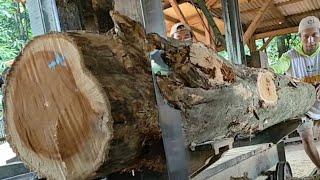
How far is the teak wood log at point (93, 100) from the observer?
53.7 inches

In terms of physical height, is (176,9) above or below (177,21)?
above

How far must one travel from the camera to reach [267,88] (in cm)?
292

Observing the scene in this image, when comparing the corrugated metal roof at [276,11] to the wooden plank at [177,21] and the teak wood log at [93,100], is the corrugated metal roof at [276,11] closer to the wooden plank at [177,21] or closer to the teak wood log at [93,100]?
the wooden plank at [177,21]

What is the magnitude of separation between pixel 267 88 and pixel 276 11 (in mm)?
8177

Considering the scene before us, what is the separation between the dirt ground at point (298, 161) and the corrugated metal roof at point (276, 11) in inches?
146

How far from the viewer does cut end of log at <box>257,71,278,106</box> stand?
276cm

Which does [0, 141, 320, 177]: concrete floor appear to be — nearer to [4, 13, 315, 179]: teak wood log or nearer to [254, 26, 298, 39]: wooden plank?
[4, 13, 315, 179]: teak wood log

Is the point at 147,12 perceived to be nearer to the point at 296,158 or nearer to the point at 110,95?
the point at 110,95

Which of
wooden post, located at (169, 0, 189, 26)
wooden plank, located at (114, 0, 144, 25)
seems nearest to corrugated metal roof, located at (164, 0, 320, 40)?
wooden post, located at (169, 0, 189, 26)

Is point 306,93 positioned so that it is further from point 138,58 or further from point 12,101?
point 12,101

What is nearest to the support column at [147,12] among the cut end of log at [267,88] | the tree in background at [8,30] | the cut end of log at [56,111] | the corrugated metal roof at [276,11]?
the cut end of log at [56,111]

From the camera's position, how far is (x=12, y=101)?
154 centimetres

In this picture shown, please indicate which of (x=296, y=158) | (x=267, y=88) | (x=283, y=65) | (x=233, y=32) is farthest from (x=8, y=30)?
(x=267, y=88)

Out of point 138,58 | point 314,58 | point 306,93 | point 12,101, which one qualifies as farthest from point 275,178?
point 12,101
